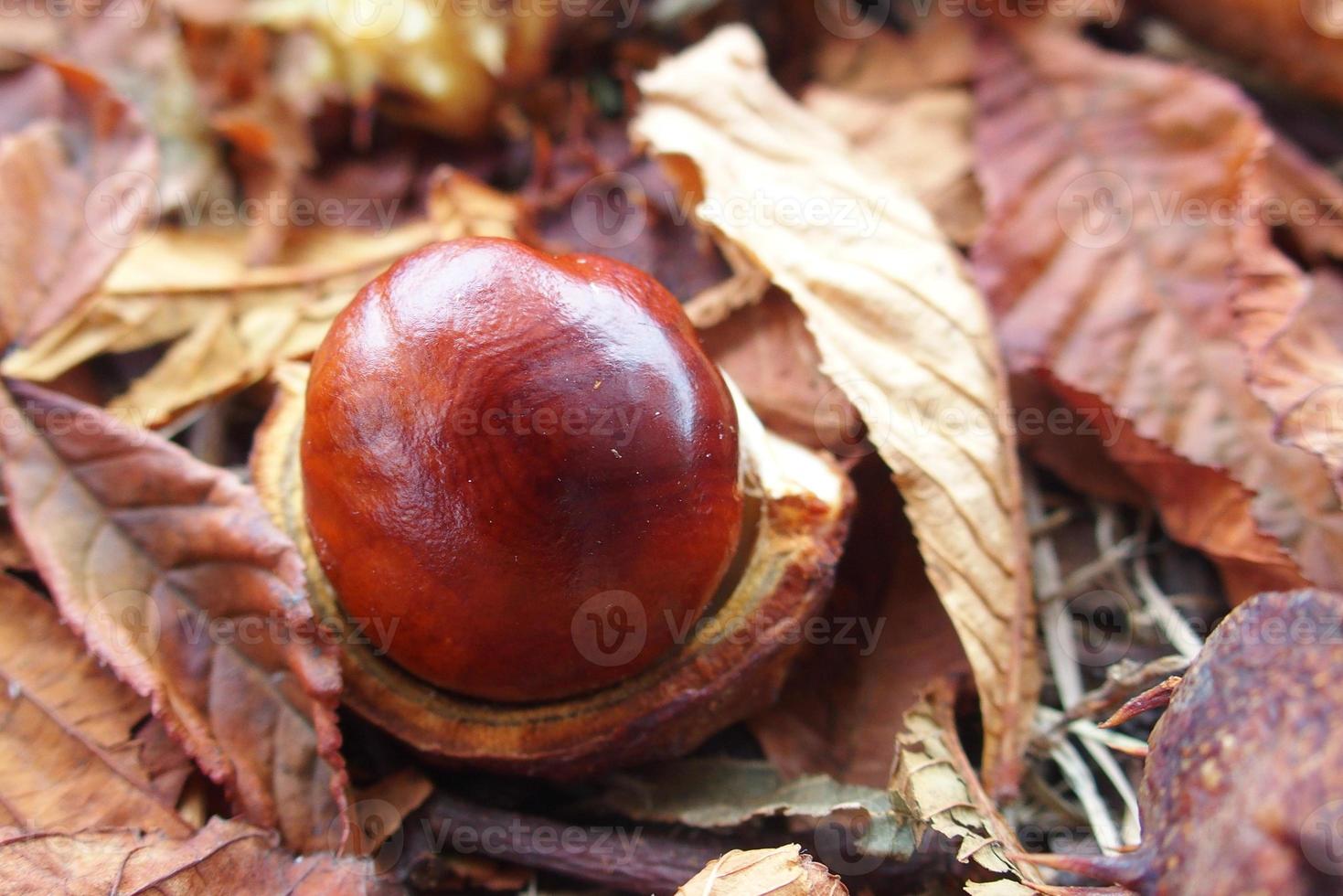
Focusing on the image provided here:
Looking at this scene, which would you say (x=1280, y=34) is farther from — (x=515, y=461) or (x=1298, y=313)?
(x=515, y=461)

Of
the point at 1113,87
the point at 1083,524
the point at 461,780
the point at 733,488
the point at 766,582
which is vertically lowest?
the point at 461,780

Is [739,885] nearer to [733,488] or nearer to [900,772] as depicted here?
[900,772]

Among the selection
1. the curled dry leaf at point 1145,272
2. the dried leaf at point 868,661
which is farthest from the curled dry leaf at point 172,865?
the curled dry leaf at point 1145,272

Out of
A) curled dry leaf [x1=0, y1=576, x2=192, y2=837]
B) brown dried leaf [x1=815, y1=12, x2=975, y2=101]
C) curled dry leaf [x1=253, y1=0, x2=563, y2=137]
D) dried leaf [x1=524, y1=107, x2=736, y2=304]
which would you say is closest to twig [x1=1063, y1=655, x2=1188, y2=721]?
dried leaf [x1=524, y1=107, x2=736, y2=304]

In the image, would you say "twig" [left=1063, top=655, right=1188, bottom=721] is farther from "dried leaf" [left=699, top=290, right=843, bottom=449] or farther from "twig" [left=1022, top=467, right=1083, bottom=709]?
"dried leaf" [left=699, top=290, right=843, bottom=449]

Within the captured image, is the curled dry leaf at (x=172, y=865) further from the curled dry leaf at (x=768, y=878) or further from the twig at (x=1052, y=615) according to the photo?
the twig at (x=1052, y=615)

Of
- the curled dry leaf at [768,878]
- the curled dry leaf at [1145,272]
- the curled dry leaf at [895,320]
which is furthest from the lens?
the curled dry leaf at [1145,272]

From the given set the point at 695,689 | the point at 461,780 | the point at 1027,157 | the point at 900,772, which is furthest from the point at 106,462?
the point at 1027,157
